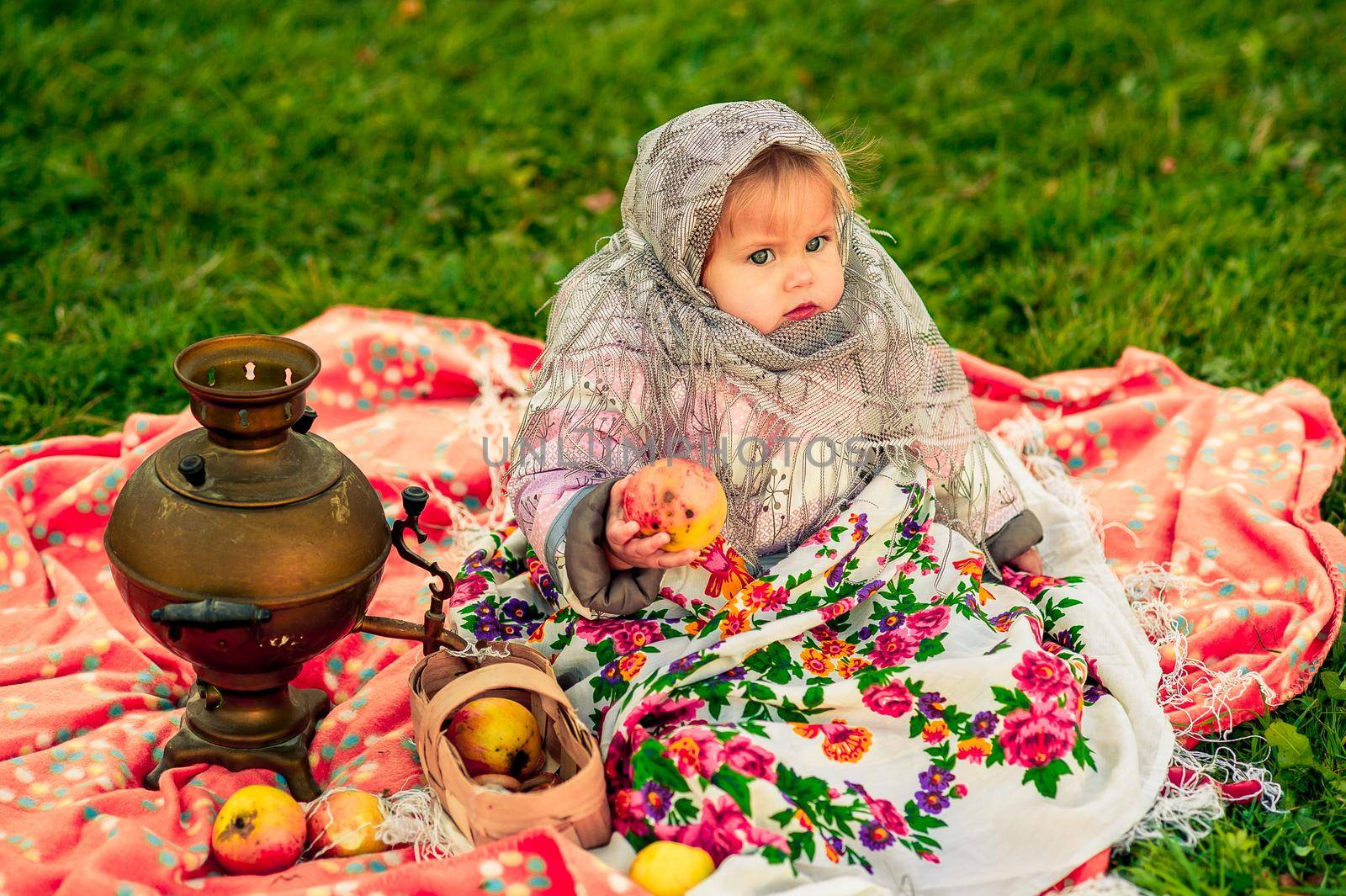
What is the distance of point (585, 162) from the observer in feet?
16.5

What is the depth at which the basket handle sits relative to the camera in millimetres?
2238

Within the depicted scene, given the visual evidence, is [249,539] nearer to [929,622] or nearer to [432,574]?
[432,574]

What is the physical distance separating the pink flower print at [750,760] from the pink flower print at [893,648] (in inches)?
13.6

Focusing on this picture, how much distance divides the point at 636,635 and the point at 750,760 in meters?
0.41

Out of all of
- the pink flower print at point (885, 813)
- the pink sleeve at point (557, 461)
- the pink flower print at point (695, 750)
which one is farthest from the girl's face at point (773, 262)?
the pink flower print at point (885, 813)

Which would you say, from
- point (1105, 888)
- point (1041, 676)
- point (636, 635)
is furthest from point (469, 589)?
point (1105, 888)

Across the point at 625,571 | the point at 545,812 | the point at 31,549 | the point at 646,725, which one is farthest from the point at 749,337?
the point at 31,549

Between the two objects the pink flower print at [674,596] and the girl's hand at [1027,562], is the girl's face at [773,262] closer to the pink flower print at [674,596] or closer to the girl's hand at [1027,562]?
the pink flower print at [674,596]

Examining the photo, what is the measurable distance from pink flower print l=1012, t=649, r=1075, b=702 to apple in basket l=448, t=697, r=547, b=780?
90 cm

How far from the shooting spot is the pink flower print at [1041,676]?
7.80ft

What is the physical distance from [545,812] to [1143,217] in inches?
135

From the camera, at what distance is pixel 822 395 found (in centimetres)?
259

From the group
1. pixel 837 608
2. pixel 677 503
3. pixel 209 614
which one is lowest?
pixel 837 608

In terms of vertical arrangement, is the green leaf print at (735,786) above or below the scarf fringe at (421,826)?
above
